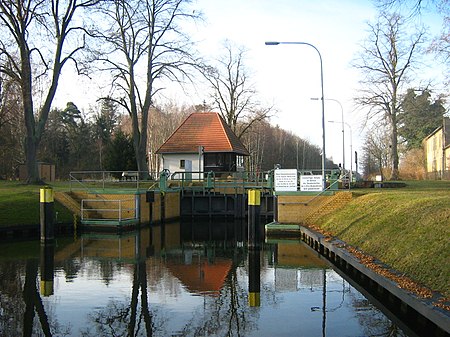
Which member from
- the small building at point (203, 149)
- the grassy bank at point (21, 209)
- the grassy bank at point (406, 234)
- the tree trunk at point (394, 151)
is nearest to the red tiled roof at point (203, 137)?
the small building at point (203, 149)

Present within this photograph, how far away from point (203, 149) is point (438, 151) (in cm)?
3971

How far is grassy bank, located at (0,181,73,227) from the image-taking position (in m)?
23.3

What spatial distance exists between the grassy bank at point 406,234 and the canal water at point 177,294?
118 cm

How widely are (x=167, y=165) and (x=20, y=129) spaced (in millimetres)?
20065

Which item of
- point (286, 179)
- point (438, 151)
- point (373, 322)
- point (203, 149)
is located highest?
point (438, 151)

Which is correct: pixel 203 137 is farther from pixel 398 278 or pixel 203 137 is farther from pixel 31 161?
pixel 398 278

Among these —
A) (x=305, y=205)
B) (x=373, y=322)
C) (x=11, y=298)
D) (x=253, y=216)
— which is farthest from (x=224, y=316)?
(x=305, y=205)

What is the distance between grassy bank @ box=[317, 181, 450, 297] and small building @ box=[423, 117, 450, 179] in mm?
41727

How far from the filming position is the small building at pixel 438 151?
62619 millimetres

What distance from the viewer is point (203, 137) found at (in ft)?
153

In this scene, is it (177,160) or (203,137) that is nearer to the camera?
(177,160)

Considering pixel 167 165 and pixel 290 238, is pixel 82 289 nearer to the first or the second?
pixel 290 238

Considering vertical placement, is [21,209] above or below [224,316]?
above

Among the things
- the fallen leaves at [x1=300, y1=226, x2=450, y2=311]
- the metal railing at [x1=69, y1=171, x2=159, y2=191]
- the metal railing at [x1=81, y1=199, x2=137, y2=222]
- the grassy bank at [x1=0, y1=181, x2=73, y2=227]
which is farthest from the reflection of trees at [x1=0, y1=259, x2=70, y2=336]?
the metal railing at [x1=69, y1=171, x2=159, y2=191]
